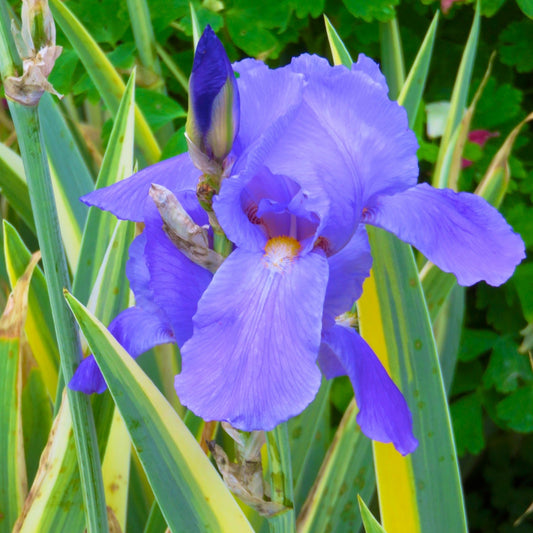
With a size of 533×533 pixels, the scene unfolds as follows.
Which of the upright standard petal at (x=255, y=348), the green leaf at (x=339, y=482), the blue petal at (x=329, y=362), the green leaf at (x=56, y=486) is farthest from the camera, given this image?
the green leaf at (x=339, y=482)

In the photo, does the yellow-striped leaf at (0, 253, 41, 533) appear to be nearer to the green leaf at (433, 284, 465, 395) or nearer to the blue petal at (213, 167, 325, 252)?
the blue petal at (213, 167, 325, 252)

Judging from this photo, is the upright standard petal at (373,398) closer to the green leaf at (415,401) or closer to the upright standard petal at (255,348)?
the upright standard petal at (255,348)

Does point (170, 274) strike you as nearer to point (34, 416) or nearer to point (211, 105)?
point (211, 105)

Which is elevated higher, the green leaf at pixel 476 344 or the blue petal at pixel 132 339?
the blue petal at pixel 132 339

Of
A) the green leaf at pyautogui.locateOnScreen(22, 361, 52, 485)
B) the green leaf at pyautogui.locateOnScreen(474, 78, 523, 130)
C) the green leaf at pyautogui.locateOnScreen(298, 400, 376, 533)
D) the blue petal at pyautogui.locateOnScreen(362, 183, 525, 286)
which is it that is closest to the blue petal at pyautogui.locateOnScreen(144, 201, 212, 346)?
the blue petal at pyautogui.locateOnScreen(362, 183, 525, 286)

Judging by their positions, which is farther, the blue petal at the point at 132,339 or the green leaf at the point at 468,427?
the green leaf at the point at 468,427

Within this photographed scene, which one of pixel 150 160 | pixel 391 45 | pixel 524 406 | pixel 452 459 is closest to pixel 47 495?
pixel 452 459

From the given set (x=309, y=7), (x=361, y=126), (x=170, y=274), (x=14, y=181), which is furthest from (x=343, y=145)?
(x=14, y=181)

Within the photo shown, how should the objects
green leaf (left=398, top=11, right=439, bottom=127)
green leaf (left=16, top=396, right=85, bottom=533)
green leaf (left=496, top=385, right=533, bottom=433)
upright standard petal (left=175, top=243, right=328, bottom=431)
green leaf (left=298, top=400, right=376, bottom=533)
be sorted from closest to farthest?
upright standard petal (left=175, top=243, right=328, bottom=431), green leaf (left=16, top=396, right=85, bottom=533), green leaf (left=298, top=400, right=376, bottom=533), green leaf (left=398, top=11, right=439, bottom=127), green leaf (left=496, top=385, right=533, bottom=433)

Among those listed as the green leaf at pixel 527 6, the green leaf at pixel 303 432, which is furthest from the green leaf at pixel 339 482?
the green leaf at pixel 527 6
